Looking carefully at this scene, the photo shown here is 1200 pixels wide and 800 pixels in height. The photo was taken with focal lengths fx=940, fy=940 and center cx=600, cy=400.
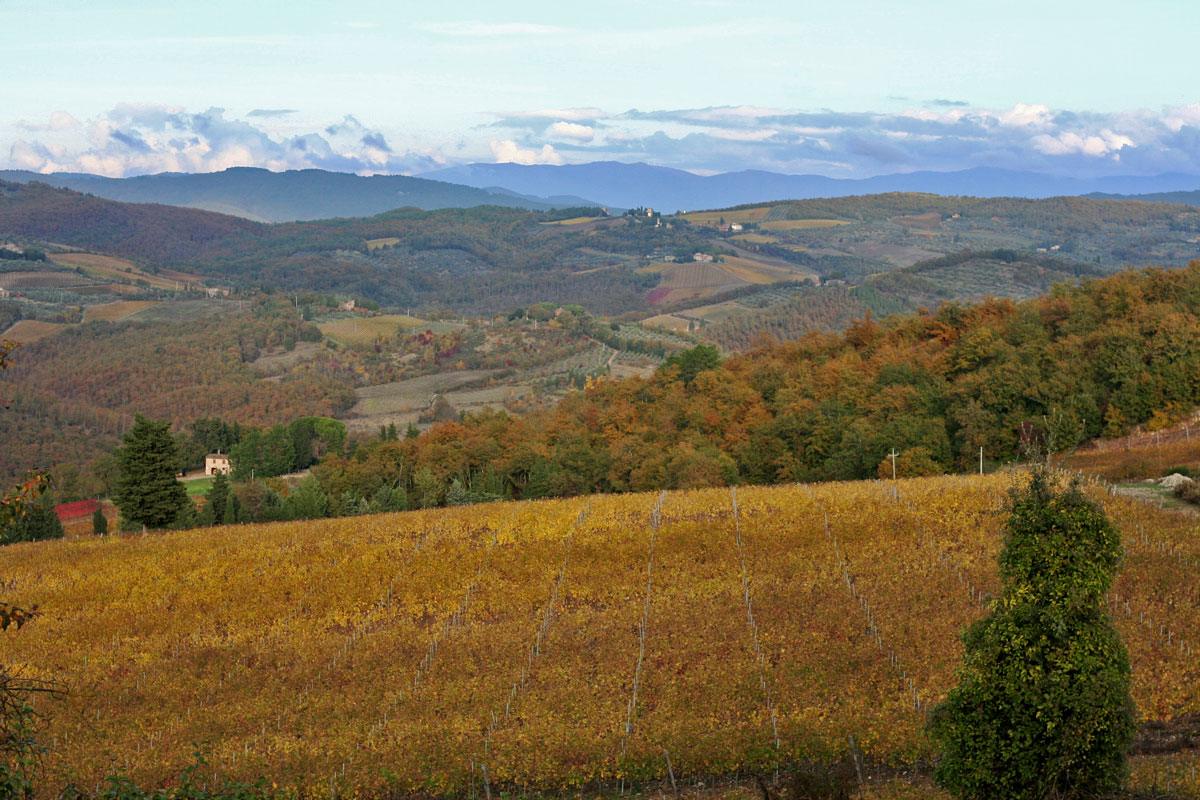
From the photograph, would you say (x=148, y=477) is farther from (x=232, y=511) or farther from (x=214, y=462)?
(x=214, y=462)

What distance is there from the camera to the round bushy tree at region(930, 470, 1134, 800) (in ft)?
52.4

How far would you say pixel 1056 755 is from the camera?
1606 centimetres

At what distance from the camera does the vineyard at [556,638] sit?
76.5ft

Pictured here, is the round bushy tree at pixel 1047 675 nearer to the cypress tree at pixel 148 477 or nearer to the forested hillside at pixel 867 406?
the forested hillside at pixel 867 406

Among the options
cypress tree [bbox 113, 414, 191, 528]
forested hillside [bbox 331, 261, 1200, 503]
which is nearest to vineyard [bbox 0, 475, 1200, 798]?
cypress tree [bbox 113, 414, 191, 528]

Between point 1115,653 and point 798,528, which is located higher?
point 1115,653

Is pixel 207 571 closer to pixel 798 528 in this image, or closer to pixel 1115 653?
pixel 798 528

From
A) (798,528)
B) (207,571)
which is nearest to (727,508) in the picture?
(798,528)

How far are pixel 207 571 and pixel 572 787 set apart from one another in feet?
69.6

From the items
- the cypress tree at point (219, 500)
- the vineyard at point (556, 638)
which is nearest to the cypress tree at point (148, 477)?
the vineyard at point (556, 638)

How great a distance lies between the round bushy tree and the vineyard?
2.49m

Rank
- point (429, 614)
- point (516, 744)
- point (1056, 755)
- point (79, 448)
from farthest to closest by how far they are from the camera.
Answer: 1. point (79, 448)
2. point (429, 614)
3. point (516, 744)
4. point (1056, 755)

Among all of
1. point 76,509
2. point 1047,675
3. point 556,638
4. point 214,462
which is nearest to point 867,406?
point 556,638

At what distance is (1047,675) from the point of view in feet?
53.4
